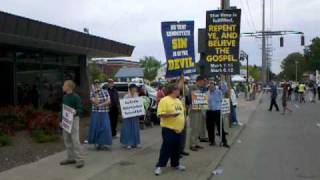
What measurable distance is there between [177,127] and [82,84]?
15982mm

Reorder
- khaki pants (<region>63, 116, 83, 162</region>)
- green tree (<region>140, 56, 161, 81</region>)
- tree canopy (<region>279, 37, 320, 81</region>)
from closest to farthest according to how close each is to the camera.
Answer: khaki pants (<region>63, 116, 83, 162</region>) < green tree (<region>140, 56, 161, 81</region>) < tree canopy (<region>279, 37, 320, 81</region>)

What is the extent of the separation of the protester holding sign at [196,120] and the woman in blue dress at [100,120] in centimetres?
193

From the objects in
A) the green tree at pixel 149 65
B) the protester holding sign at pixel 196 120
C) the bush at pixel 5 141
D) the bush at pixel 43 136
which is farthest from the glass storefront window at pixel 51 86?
the green tree at pixel 149 65

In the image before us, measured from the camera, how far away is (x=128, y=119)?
14828mm

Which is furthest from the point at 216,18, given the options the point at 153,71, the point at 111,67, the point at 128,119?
the point at 111,67

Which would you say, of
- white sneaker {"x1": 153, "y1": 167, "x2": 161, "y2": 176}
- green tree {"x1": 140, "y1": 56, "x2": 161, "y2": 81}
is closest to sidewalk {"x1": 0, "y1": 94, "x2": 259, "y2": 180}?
white sneaker {"x1": 153, "y1": 167, "x2": 161, "y2": 176}

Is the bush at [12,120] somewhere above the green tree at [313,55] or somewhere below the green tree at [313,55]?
below

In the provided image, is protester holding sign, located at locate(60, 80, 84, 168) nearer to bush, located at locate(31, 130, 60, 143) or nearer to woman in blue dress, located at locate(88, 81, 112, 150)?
woman in blue dress, located at locate(88, 81, 112, 150)

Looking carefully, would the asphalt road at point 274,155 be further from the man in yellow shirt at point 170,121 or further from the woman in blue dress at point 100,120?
the woman in blue dress at point 100,120

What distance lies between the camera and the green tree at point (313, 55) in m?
130

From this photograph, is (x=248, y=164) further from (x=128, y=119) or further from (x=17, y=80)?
(x=17, y=80)

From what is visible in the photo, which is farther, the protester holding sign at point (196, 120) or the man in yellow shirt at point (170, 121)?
the protester holding sign at point (196, 120)

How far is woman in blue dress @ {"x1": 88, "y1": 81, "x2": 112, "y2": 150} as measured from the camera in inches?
553

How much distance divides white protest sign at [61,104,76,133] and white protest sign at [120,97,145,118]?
3.03 meters
